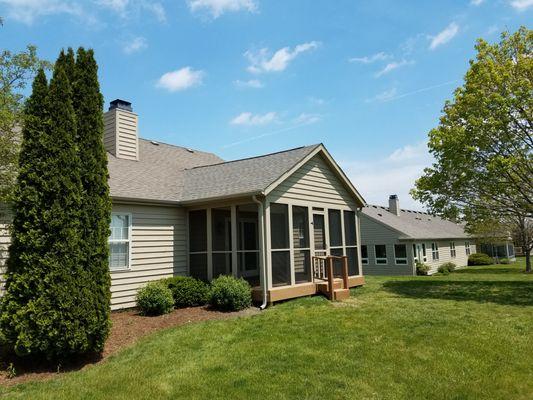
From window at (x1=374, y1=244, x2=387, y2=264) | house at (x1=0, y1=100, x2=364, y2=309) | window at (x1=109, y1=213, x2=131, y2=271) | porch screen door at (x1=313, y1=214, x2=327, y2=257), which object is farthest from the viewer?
window at (x1=374, y1=244, x2=387, y2=264)

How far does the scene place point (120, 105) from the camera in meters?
14.7

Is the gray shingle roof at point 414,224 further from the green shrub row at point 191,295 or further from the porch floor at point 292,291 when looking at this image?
the green shrub row at point 191,295

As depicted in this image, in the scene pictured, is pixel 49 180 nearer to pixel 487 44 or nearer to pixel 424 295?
pixel 424 295

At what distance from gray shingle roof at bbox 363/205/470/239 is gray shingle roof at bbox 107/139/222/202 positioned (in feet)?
55.8

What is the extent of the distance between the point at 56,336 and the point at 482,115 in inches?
616

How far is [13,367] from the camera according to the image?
6.58 meters

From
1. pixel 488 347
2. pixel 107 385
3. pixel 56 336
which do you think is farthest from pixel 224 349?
pixel 488 347

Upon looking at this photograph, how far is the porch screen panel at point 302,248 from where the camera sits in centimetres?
1256

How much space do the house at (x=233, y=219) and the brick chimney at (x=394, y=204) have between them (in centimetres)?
2069

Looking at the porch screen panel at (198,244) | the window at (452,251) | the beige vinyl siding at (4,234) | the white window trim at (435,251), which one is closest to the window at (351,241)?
the porch screen panel at (198,244)

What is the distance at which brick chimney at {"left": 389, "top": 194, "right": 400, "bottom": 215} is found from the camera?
115 ft

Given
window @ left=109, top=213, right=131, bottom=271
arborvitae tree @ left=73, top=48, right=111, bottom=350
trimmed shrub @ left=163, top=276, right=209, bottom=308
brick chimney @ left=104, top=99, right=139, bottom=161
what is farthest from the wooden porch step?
brick chimney @ left=104, top=99, right=139, bottom=161

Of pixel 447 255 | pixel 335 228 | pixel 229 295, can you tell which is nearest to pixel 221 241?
pixel 229 295

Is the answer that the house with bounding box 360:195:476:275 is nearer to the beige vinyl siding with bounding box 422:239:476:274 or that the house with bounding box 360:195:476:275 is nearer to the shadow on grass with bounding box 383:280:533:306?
the beige vinyl siding with bounding box 422:239:476:274
